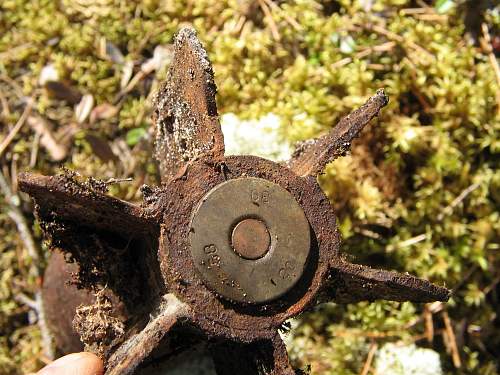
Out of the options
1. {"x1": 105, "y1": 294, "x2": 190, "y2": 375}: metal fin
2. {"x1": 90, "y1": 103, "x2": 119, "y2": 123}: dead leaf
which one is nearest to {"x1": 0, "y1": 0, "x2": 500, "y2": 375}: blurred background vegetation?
{"x1": 90, "y1": 103, "x2": 119, "y2": 123}: dead leaf

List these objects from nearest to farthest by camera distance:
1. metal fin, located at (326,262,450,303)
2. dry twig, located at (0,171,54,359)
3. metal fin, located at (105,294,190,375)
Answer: metal fin, located at (105,294,190,375) < metal fin, located at (326,262,450,303) < dry twig, located at (0,171,54,359)

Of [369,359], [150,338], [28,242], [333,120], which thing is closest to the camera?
[150,338]

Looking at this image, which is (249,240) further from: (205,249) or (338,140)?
(338,140)

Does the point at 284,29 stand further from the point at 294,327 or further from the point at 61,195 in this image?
the point at 61,195

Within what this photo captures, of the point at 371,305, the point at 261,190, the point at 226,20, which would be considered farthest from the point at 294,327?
the point at 226,20

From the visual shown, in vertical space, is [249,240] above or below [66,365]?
above

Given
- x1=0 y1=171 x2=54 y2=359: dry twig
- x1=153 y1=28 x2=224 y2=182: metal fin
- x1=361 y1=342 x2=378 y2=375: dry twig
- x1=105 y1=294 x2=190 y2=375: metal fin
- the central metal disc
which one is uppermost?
x1=153 y1=28 x2=224 y2=182: metal fin

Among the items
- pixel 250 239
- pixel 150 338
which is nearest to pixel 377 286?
pixel 250 239

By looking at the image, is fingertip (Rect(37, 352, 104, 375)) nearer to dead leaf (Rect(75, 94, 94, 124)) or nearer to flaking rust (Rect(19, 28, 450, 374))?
flaking rust (Rect(19, 28, 450, 374))
